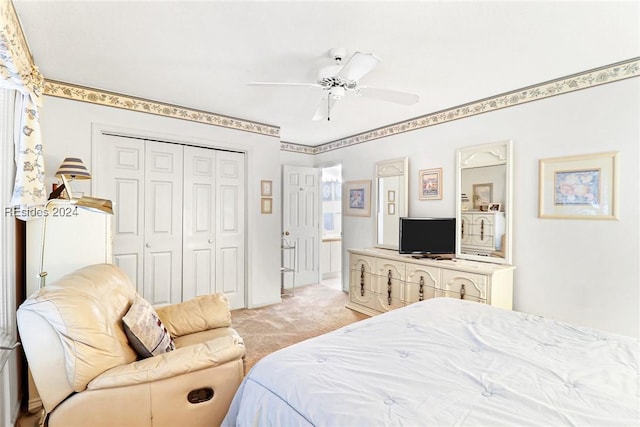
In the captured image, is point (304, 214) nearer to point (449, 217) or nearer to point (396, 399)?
point (449, 217)

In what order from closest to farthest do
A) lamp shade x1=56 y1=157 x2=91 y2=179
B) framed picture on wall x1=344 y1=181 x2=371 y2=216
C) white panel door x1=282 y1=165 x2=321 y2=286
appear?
lamp shade x1=56 y1=157 x2=91 y2=179
framed picture on wall x1=344 y1=181 x2=371 y2=216
white panel door x1=282 y1=165 x2=321 y2=286

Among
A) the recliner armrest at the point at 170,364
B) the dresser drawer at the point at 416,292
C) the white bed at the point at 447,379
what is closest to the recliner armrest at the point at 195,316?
the recliner armrest at the point at 170,364

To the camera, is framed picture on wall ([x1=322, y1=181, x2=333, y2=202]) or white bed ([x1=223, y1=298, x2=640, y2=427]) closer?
white bed ([x1=223, y1=298, x2=640, y2=427])

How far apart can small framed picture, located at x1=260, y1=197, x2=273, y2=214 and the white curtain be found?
7.82 ft

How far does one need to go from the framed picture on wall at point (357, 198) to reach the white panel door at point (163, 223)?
246cm

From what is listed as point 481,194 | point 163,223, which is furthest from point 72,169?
point 481,194

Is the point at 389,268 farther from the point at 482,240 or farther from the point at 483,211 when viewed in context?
the point at 483,211

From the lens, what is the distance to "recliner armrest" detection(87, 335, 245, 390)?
1.42 metres

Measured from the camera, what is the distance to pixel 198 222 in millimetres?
3850

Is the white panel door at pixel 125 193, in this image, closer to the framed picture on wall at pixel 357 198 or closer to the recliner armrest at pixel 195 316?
the recliner armrest at pixel 195 316

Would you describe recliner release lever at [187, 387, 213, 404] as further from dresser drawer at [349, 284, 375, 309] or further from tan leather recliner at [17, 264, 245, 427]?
dresser drawer at [349, 284, 375, 309]

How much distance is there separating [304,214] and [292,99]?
2.53 meters

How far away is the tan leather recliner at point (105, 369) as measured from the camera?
1391 millimetres

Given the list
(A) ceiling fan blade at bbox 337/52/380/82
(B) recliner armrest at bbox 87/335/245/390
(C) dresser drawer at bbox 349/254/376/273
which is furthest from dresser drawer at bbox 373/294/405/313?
(A) ceiling fan blade at bbox 337/52/380/82
